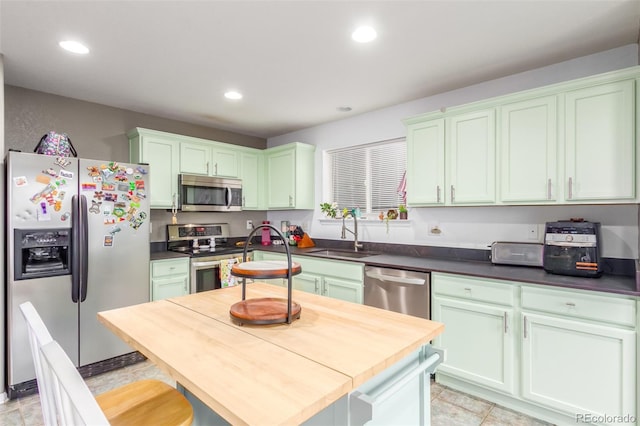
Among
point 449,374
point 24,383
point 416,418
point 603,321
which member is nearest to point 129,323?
point 416,418

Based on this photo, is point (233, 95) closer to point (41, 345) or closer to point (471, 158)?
Result: point (471, 158)

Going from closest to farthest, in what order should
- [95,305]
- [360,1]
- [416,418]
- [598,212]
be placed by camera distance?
1. [416,418]
2. [360,1]
3. [598,212]
4. [95,305]

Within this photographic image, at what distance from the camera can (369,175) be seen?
395 centimetres

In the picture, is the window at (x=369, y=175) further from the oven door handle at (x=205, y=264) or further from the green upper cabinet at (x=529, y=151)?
the oven door handle at (x=205, y=264)

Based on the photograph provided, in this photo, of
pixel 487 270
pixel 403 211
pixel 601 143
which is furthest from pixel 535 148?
pixel 403 211

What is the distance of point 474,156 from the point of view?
2.72m

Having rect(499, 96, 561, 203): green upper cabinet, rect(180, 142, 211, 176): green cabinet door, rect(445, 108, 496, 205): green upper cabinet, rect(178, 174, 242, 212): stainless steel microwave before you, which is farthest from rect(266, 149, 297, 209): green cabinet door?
rect(499, 96, 561, 203): green upper cabinet

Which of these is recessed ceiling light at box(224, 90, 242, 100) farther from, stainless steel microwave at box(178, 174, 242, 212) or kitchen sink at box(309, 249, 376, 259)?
kitchen sink at box(309, 249, 376, 259)

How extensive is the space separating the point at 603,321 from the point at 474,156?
1.39m

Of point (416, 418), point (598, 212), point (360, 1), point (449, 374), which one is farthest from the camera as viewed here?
point (449, 374)

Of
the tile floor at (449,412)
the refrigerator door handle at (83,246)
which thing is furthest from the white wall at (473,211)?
the refrigerator door handle at (83,246)

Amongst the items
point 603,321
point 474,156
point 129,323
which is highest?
point 474,156

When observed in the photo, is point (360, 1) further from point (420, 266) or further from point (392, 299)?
point (392, 299)

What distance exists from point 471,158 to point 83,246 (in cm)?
324
